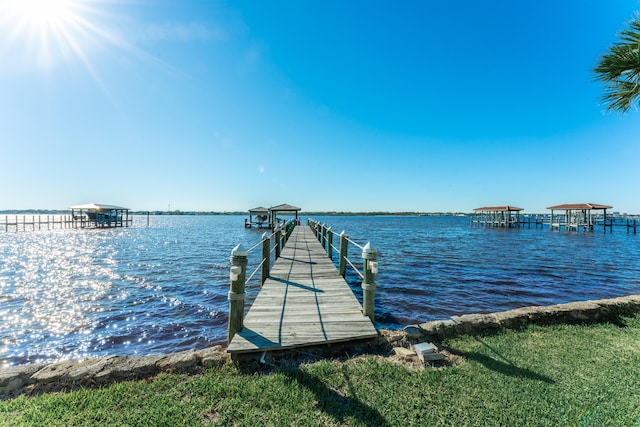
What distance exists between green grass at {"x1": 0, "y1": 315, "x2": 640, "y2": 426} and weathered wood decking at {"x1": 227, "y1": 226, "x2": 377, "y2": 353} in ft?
1.30

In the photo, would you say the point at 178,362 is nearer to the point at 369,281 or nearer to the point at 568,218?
the point at 369,281

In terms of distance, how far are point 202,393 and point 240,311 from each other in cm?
122

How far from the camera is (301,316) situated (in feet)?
15.5

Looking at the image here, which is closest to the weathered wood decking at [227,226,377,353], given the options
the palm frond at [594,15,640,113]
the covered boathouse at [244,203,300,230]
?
the palm frond at [594,15,640,113]

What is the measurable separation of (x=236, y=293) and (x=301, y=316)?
1291 millimetres

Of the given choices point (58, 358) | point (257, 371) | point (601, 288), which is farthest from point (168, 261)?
point (601, 288)

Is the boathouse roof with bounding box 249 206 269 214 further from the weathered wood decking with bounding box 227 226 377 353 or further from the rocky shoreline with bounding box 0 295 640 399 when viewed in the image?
the rocky shoreline with bounding box 0 295 640 399

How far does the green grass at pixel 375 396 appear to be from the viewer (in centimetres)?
258

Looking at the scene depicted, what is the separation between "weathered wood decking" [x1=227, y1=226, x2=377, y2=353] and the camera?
388 centimetres

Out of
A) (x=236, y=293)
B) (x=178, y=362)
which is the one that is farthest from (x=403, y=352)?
(x=178, y=362)

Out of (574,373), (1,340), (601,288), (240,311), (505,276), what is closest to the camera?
(574,373)

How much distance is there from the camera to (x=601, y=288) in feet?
33.1

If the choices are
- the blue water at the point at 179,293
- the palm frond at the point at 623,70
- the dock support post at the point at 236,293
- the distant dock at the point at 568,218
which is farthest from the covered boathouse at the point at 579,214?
the dock support post at the point at 236,293

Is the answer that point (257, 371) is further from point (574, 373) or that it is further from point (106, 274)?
point (106, 274)
